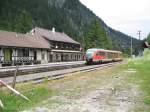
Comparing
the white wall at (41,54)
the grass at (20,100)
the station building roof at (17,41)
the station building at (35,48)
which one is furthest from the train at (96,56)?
the grass at (20,100)

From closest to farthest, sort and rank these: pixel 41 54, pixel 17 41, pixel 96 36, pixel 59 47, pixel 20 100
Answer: pixel 20 100
pixel 17 41
pixel 41 54
pixel 59 47
pixel 96 36

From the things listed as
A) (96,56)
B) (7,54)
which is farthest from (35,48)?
(96,56)

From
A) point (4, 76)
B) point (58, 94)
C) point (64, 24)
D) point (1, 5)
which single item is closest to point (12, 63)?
point (4, 76)

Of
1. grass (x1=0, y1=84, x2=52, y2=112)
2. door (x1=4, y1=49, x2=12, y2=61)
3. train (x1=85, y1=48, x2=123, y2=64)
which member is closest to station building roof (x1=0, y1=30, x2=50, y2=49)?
door (x1=4, y1=49, x2=12, y2=61)

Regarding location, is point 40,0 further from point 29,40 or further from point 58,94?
point 58,94

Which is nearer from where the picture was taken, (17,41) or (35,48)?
(17,41)

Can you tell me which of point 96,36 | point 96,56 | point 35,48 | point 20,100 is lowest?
point 20,100

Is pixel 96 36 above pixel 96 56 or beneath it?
above

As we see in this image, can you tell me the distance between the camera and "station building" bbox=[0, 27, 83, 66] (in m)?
49.1

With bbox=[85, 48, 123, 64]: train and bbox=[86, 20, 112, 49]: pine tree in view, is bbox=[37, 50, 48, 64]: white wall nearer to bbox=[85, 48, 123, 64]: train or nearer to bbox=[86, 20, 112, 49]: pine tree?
bbox=[85, 48, 123, 64]: train

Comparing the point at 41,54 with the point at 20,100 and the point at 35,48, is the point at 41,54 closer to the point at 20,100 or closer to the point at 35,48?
the point at 35,48

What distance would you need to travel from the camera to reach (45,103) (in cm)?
1199

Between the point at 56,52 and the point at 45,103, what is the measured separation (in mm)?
59496

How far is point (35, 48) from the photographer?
57.4m
